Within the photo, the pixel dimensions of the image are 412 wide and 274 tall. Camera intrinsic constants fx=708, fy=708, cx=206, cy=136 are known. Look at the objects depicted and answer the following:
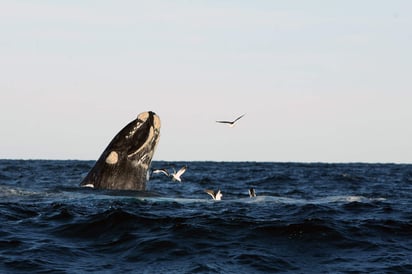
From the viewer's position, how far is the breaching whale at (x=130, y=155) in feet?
54.1

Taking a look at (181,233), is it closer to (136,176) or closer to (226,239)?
(226,239)

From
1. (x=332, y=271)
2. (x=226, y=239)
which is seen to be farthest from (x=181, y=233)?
(x=332, y=271)

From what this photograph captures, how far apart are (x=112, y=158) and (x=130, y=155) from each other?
421 millimetres

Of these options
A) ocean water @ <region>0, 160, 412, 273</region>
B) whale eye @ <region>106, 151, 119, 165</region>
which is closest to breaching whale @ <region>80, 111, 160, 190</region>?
whale eye @ <region>106, 151, 119, 165</region>

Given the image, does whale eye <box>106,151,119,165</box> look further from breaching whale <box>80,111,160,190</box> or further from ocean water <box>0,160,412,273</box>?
ocean water <box>0,160,412,273</box>

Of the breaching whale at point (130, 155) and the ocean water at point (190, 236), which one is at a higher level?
the breaching whale at point (130, 155)

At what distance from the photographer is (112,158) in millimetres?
16391

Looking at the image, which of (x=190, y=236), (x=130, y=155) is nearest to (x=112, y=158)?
(x=130, y=155)

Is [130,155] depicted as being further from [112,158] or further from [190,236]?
[190,236]

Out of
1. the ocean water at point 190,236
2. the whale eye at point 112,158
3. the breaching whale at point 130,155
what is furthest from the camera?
the breaching whale at point 130,155

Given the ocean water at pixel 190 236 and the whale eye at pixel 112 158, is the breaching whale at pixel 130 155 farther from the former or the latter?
the ocean water at pixel 190 236

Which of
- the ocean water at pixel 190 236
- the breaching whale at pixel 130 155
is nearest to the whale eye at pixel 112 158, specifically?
the breaching whale at pixel 130 155

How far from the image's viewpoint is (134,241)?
1150 centimetres

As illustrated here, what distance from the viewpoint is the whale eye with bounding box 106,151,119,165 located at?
16359mm
